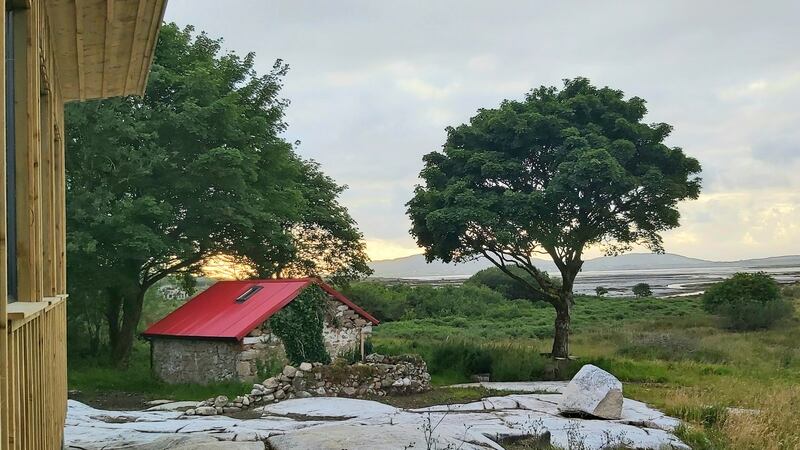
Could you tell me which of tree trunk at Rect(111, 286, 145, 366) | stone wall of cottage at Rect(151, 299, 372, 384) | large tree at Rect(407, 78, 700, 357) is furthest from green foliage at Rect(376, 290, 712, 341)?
tree trunk at Rect(111, 286, 145, 366)

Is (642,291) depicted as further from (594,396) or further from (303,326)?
(594,396)

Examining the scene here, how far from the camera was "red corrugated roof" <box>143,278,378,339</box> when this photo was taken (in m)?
17.0

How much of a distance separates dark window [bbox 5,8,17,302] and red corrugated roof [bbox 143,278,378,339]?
1248cm

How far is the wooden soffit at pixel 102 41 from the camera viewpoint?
6156 mm

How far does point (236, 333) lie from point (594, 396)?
25.7ft

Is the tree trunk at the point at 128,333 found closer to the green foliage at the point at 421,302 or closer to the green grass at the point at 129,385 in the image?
the green grass at the point at 129,385

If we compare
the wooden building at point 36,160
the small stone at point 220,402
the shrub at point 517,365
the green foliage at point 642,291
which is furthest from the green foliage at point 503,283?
the wooden building at point 36,160

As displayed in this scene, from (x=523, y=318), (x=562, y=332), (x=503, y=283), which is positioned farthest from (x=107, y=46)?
(x=503, y=283)

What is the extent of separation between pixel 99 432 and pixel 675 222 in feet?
55.3

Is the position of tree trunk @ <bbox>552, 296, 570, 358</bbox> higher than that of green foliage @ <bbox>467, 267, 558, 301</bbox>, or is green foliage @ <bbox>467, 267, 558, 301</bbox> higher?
green foliage @ <bbox>467, 267, 558, 301</bbox>

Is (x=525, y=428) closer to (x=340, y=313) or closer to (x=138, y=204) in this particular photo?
(x=340, y=313)

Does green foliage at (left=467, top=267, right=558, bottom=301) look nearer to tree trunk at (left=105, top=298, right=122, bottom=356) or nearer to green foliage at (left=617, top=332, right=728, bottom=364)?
green foliage at (left=617, top=332, right=728, bottom=364)

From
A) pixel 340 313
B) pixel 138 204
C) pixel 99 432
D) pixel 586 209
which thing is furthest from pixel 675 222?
pixel 99 432

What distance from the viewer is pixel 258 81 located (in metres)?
23.8
